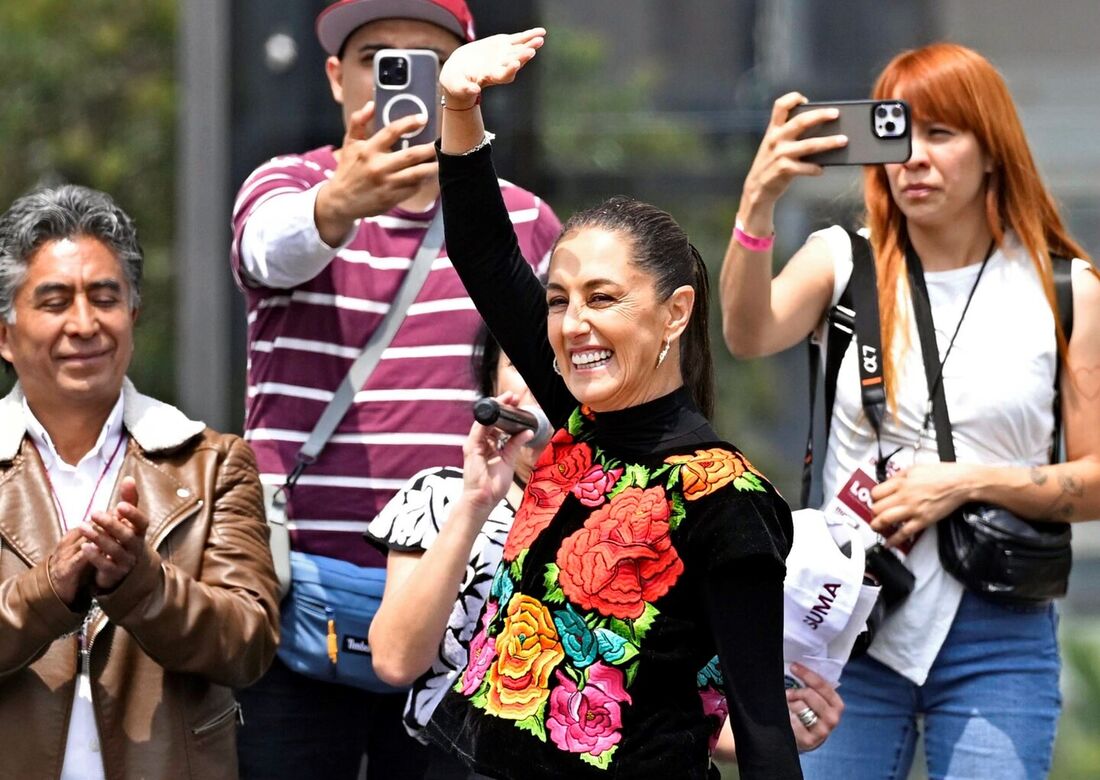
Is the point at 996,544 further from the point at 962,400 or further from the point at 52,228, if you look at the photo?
the point at 52,228

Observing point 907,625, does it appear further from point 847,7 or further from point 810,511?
point 847,7

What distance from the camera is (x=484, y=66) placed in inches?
99.3

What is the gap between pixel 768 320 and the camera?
3275mm

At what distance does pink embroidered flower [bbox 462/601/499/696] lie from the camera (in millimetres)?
2502

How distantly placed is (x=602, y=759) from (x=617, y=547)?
0.28 meters

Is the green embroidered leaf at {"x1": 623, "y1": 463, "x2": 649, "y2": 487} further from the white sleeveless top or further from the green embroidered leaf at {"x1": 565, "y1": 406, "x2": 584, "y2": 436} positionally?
the white sleeveless top

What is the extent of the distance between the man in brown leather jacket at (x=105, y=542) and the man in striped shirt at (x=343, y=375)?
216 millimetres

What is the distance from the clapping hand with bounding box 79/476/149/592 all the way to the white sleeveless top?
1.30 meters

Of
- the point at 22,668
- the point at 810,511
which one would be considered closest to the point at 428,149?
the point at 810,511

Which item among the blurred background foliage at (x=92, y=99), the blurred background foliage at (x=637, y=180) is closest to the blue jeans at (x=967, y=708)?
the blurred background foliage at (x=637, y=180)

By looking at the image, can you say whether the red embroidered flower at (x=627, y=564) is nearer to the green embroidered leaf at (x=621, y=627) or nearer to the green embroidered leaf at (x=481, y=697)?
the green embroidered leaf at (x=621, y=627)

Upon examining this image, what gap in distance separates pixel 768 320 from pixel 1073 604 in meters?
3.59

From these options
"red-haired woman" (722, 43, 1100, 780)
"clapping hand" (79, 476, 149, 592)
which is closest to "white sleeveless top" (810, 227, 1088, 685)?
"red-haired woman" (722, 43, 1100, 780)

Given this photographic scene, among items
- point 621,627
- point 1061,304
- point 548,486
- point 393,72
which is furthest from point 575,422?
point 1061,304
